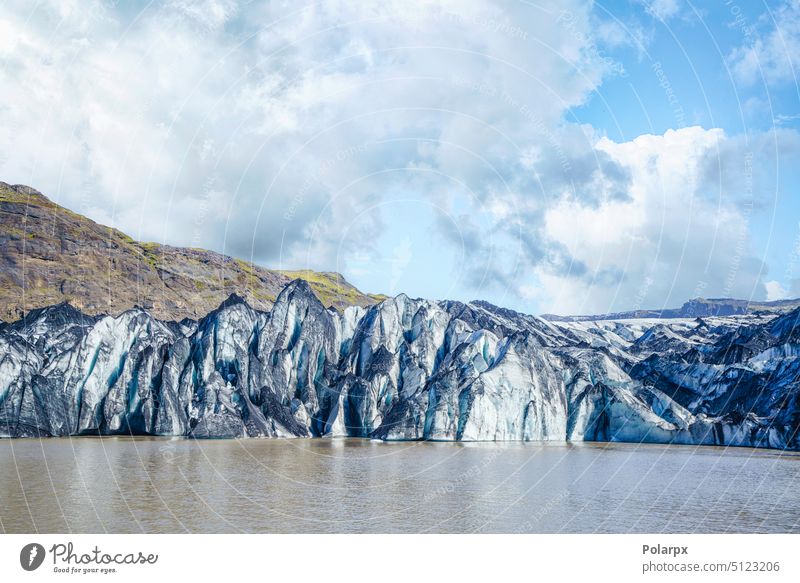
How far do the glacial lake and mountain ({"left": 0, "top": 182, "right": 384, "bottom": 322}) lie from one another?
63379mm

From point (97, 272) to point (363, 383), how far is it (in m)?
65.6

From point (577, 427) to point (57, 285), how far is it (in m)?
78.4

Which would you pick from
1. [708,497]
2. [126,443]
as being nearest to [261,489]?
[708,497]

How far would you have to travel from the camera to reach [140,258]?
12262cm

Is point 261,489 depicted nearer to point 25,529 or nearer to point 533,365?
point 25,529

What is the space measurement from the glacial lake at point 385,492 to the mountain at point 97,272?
6338cm

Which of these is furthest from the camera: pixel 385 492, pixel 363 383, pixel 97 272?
pixel 97 272

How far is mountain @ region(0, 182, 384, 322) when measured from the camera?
96312mm
